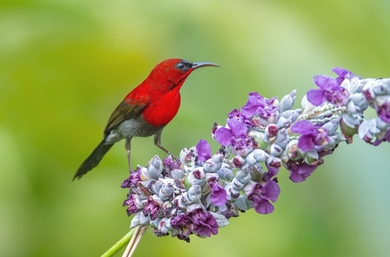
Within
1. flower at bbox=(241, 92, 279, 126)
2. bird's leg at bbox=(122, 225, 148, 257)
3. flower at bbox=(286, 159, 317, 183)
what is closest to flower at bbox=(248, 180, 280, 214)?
flower at bbox=(286, 159, 317, 183)

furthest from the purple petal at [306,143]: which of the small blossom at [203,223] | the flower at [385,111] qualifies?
the small blossom at [203,223]

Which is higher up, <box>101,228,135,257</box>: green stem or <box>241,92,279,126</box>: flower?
<box>241,92,279,126</box>: flower

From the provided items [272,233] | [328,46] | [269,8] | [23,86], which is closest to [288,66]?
[328,46]

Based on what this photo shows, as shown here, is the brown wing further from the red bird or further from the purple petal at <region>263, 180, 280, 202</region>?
the purple petal at <region>263, 180, 280, 202</region>

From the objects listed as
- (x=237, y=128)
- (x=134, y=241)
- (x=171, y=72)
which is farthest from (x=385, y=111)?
(x=171, y=72)

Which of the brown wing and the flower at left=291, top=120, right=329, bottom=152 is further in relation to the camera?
the brown wing

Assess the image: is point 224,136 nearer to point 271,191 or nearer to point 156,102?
point 271,191

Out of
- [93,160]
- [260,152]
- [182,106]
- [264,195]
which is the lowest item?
[264,195]
